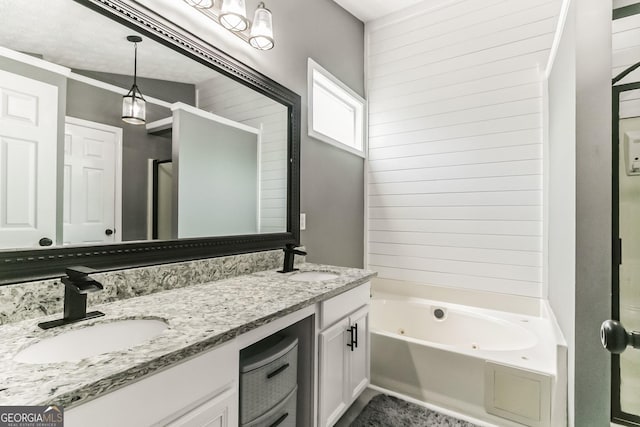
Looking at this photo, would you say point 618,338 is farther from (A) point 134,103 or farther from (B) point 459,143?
(B) point 459,143

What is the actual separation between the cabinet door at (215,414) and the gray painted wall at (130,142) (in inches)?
28.6

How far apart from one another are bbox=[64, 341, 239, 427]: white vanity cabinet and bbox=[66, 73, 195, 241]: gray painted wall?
2.19ft

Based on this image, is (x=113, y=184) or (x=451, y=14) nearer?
(x=113, y=184)

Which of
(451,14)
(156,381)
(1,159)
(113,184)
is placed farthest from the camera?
(451,14)

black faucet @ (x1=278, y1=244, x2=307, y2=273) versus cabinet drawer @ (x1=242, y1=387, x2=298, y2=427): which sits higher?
black faucet @ (x1=278, y1=244, x2=307, y2=273)

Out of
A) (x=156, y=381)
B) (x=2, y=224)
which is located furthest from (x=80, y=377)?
(x=2, y=224)

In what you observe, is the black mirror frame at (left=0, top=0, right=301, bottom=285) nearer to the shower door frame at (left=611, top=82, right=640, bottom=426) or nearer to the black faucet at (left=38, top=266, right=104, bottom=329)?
the black faucet at (left=38, top=266, right=104, bottom=329)

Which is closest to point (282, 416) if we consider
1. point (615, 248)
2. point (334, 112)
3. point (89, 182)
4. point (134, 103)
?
point (89, 182)

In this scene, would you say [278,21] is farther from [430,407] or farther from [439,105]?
[430,407]

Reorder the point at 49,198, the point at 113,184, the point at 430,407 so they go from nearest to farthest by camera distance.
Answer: the point at 49,198
the point at 113,184
the point at 430,407

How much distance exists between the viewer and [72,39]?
1.10 metres

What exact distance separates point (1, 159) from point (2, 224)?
0.64ft

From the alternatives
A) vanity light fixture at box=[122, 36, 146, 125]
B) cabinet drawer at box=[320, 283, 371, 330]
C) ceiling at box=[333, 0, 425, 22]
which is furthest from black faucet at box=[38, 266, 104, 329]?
ceiling at box=[333, 0, 425, 22]

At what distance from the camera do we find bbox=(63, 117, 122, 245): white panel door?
108 centimetres
